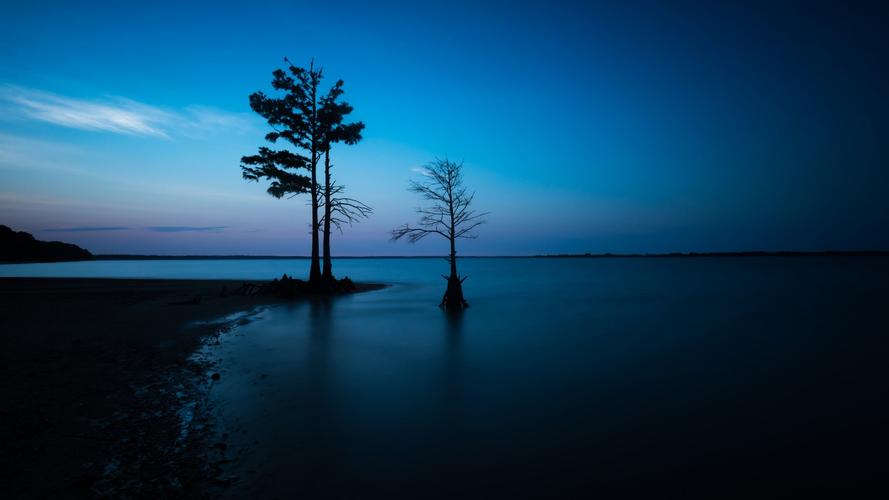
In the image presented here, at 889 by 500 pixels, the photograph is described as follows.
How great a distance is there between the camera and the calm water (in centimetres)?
501

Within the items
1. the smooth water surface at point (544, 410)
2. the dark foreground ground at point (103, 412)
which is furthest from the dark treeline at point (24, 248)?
the smooth water surface at point (544, 410)

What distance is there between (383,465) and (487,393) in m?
3.84

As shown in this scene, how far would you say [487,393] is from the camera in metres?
8.74

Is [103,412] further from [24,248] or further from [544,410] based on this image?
[24,248]

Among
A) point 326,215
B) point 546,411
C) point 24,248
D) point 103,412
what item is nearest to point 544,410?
point 546,411

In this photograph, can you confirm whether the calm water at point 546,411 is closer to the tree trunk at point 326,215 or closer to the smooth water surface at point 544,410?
the smooth water surface at point 544,410

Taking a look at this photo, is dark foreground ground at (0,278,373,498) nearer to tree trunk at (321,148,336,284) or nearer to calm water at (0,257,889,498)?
calm water at (0,257,889,498)

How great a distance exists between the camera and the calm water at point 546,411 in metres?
5.01

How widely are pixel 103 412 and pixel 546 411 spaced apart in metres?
6.88

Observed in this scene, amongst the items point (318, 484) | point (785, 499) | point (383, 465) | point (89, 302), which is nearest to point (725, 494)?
point (785, 499)

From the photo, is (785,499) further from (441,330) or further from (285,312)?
(285,312)

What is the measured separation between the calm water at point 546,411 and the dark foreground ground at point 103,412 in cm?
59

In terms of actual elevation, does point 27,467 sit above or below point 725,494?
above

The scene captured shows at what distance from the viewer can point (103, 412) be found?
616 cm
